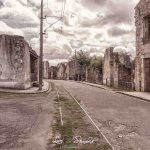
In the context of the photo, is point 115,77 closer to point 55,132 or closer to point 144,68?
point 144,68

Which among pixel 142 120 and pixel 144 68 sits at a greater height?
pixel 144 68

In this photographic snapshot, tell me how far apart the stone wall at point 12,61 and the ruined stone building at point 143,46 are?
32.0 ft

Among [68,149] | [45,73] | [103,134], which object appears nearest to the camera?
[68,149]

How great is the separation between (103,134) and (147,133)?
1357 millimetres

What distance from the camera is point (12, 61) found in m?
26.6

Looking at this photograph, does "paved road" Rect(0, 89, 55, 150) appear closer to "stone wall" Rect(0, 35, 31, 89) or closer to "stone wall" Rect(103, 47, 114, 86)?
"stone wall" Rect(0, 35, 31, 89)

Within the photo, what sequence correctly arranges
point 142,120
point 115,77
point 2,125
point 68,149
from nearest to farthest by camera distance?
point 68,149 < point 2,125 < point 142,120 < point 115,77

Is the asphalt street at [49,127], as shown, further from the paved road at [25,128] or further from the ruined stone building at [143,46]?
the ruined stone building at [143,46]

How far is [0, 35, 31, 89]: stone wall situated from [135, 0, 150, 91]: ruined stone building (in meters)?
9.76

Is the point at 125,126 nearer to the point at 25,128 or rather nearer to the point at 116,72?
the point at 25,128

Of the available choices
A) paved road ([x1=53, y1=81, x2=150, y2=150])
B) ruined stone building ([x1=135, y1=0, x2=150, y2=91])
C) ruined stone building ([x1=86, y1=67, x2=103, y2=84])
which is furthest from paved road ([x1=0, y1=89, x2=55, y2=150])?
ruined stone building ([x1=86, y1=67, x2=103, y2=84])

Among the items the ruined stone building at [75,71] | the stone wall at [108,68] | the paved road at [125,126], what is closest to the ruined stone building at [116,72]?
the stone wall at [108,68]

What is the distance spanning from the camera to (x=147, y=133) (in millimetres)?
9781

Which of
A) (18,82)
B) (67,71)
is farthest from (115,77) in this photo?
(67,71)
